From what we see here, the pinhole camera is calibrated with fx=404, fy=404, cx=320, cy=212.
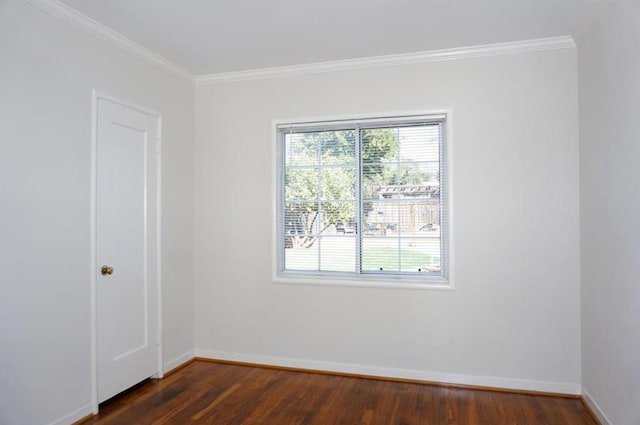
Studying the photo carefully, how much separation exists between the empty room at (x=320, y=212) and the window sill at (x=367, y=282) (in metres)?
0.02

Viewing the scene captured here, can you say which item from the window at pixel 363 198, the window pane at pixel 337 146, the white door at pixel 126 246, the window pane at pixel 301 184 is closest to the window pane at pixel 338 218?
the window at pixel 363 198

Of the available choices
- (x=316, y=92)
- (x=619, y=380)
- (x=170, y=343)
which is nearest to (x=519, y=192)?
(x=619, y=380)

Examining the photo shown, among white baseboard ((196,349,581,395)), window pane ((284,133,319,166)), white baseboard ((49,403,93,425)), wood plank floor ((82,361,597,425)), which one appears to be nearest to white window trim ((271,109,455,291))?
window pane ((284,133,319,166))

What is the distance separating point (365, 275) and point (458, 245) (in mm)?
845

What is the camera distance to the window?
138 inches

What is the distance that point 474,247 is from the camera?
10.8 ft

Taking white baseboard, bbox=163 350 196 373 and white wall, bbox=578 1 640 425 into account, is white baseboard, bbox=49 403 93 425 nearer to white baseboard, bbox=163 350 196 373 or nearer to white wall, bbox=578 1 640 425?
white baseboard, bbox=163 350 196 373

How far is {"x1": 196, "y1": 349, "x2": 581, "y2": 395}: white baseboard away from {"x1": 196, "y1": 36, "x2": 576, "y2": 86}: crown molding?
2.61 meters

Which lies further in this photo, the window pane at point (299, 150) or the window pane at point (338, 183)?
the window pane at point (299, 150)

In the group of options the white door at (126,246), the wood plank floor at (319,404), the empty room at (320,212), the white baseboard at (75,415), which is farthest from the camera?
the white door at (126,246)

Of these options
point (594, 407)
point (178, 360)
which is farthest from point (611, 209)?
point (178, 360)

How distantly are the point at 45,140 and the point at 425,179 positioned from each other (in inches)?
111

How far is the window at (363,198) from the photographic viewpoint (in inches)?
138

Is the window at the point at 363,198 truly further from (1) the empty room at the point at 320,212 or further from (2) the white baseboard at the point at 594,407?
(2) the white baseboard at the point at 594,407
